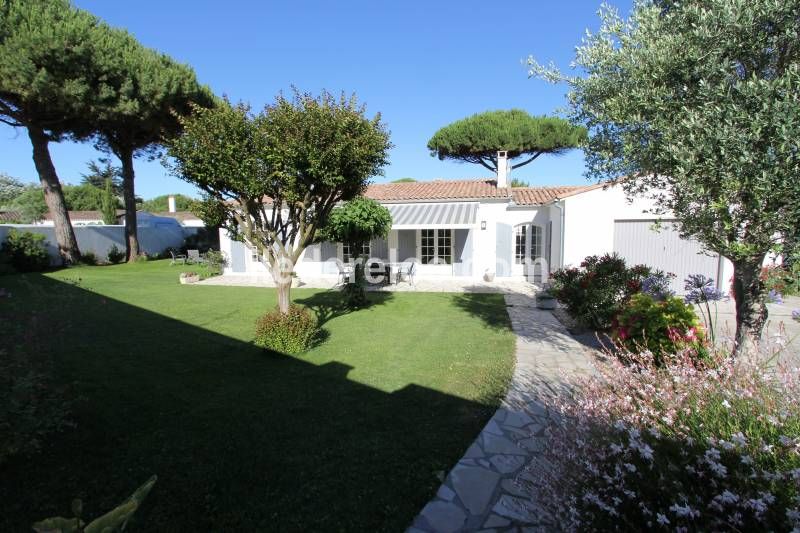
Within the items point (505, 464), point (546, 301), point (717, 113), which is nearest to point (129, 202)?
point (546, 301)

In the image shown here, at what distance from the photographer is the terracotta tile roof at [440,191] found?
2650 cm

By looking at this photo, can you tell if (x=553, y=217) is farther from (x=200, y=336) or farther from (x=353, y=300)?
(x=200, y=336)

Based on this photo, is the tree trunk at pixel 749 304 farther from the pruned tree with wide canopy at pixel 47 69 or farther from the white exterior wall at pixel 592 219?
the pruned tree with wide canopy at pixel 47 69

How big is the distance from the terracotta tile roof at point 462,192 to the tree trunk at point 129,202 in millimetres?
21477

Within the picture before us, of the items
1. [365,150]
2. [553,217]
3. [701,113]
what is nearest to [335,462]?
[701,113]

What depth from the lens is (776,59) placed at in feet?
16.4

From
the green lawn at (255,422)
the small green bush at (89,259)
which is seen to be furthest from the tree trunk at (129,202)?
the green lawn at (255,422)

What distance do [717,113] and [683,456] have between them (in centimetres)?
377

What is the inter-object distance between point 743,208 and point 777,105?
1.10 metres

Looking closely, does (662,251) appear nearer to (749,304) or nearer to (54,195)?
(749,304)

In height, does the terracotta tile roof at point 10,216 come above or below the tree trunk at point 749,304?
above

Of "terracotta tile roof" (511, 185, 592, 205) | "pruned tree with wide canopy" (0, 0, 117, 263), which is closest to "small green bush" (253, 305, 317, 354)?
"terracotta tile roof" (511, 185, 592, 205)

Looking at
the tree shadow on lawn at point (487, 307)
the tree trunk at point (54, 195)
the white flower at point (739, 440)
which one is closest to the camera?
the white flower at point (739, 440)

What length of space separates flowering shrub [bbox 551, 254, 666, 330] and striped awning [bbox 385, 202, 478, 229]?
10.6 metres
